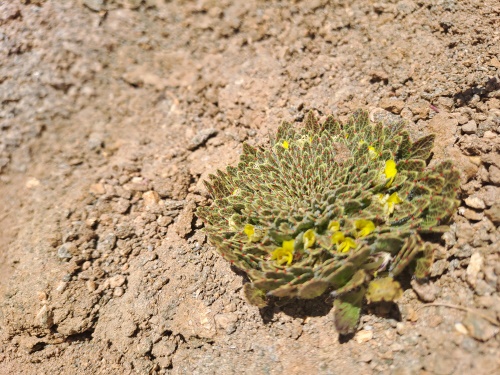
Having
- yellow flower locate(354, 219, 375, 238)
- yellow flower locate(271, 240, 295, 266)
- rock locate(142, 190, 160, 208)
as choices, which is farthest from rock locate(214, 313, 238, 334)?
rock locate(142, 190, 160, 208)

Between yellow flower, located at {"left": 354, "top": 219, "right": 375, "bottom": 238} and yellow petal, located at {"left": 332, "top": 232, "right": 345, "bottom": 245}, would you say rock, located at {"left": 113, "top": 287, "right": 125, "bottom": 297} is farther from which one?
yellow flower, located at {"left": 354, "top": 219, "right": 375, "bottom": 238}

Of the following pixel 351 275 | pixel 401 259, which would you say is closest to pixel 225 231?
pixel 351 275

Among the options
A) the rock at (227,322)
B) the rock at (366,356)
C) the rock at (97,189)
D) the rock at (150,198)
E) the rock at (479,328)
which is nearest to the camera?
the rock at (479,328)

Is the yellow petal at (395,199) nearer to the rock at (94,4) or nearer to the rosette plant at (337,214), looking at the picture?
the rosette plant at (337,214)

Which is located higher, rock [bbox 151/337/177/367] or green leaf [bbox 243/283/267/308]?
green leaf [bbox 243/283/267/308]

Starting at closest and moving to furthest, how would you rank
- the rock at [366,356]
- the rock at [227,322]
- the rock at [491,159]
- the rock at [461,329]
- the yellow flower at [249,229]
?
the rock at [461,329] → the rock at [366,356] → the rock at [491,159] → the yellow flower at [249,229] → the rock at [227,322]

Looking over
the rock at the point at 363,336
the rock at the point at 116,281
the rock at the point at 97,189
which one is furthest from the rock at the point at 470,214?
the rock at the point at 97,189

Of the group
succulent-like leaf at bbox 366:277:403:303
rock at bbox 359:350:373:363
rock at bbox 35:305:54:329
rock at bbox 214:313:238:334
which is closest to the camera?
succulent-like leaf at bbox 366:277:403:303
